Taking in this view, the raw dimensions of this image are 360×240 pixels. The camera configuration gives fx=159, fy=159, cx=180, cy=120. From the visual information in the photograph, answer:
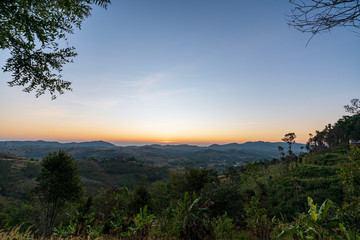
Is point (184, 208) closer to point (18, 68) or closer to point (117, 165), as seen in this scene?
point (18, 68)

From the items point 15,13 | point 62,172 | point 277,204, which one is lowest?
point 277,204

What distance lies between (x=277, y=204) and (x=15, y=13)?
44141mm

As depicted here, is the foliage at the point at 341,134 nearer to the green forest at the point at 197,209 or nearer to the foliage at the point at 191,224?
the green forest at the point at 197,209

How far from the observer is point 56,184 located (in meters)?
17.1

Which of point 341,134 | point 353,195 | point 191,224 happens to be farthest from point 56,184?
point 341,134

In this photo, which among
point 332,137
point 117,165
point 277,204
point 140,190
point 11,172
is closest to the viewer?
point 140,190

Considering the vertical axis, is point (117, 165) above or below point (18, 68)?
below

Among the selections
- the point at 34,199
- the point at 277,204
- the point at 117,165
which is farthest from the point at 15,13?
the point at 117,165

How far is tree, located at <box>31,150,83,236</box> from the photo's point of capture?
56.0 ft

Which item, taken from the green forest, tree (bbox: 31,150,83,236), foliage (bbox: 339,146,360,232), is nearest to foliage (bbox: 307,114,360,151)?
the green forest

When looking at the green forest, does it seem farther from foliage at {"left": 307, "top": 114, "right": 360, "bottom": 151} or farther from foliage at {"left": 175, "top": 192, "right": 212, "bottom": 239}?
foliage at {"left": 307, "top": 114, "right": 360, "bottom": 151}

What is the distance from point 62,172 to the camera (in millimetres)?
18094

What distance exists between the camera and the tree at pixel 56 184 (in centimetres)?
1706

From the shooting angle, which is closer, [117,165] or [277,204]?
[277,204]
